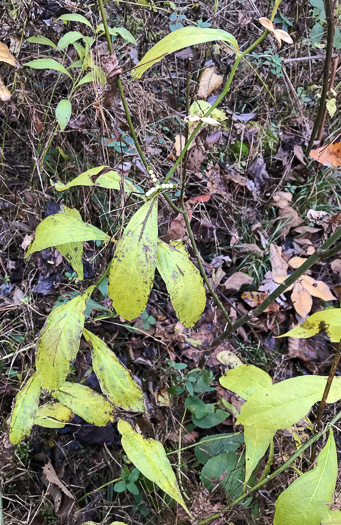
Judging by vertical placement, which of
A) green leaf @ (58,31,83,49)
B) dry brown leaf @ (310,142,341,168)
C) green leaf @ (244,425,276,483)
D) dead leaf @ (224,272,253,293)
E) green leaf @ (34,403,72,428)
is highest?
green leaf @ (58,31,83,49)

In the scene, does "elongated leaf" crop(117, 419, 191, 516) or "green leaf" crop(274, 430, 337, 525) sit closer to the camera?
"green leaf" crop(274, 430, 337, 525)

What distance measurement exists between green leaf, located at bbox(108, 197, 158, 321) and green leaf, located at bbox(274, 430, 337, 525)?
60cm

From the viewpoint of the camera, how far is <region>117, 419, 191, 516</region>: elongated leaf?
116 centimetres

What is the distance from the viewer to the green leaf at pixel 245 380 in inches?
49.1

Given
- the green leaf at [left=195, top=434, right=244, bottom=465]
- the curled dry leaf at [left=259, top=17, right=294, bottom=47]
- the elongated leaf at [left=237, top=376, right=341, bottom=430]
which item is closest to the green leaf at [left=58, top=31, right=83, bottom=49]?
the curled dry leaf at [left=259, top=17, right=294, bottom=47]

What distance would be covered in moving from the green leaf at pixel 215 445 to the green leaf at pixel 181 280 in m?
0.71

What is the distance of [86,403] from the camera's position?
137 centimetres

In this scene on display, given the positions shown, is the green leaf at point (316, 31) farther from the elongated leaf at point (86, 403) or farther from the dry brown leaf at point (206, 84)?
the elongated leaf at point (86, 403)

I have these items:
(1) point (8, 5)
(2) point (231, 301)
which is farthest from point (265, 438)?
(1) point (8, 5)

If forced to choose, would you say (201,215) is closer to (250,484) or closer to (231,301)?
(231,301)

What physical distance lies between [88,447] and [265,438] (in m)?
0.86

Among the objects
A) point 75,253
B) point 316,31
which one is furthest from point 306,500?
point 316,31

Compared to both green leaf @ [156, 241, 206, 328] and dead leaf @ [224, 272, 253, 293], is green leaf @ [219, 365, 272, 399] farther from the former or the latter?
dead leaf @ [224, 272, 253, 293]

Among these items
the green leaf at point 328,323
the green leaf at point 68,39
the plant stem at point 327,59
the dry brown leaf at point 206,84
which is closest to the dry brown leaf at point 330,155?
the plant stem at point 327,59
